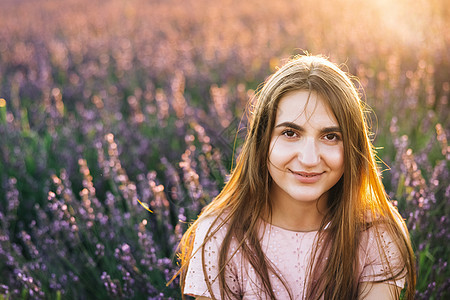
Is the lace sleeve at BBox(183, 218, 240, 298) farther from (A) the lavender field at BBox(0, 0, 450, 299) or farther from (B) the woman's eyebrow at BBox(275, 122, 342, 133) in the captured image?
(B) the woman's eyebrow at BBox(275, 122, 342, 133)

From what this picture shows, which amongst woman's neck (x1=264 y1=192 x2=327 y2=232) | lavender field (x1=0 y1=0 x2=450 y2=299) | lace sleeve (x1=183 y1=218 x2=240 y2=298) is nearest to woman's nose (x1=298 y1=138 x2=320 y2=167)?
woman's neck (x1=264 y1=192 x2=327 y2=232)

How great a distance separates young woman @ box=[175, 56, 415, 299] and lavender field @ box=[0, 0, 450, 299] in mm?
307

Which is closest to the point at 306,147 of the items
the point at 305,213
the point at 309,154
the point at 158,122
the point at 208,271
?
the point at 309,154

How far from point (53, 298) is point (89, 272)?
237 mm

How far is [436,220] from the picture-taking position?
2248mm

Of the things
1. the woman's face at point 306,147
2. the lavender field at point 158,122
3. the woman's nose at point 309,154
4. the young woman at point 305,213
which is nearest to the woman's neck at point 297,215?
the young woman at point 305,213

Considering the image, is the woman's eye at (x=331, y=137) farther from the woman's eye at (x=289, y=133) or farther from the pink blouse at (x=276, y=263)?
the pink blouse at (x=276, y=263)

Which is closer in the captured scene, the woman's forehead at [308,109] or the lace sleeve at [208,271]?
the woman's forehead at [308,109]

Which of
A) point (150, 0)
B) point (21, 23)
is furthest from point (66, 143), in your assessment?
point (150, 0)

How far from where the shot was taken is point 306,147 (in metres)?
1.55

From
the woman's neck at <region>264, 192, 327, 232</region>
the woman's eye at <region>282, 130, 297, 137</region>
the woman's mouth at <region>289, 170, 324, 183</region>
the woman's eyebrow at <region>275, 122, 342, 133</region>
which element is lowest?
the woman's neck at <region>264, 192, 327, 232</region>

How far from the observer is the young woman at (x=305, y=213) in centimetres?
158

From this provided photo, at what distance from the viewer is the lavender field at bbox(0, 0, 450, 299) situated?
2.23m

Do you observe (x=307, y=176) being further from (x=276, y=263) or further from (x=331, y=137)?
(x=276, y=263)
